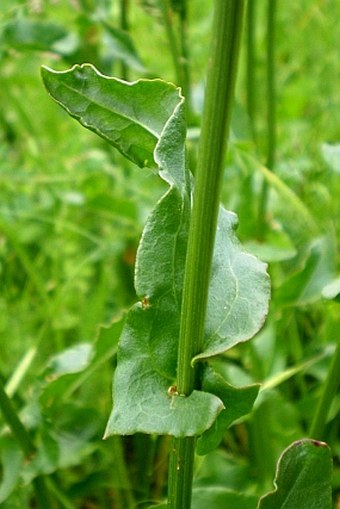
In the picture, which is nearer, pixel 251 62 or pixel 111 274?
pixel 251 62

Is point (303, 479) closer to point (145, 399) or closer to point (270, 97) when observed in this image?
point (145, 399)

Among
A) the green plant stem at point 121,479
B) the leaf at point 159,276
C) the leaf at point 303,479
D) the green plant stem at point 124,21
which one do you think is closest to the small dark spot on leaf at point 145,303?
the leaf at point 159,276

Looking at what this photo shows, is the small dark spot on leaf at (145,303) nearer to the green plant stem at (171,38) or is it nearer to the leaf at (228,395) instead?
the leaf at (228,395)

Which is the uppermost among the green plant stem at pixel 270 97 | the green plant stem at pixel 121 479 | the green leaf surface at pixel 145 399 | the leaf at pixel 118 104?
the green plant stem at pixel 270 97

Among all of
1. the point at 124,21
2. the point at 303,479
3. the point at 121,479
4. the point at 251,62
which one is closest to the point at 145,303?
the point at 303,479


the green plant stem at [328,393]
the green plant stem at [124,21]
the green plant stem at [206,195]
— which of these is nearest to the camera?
the green plant stem at [206,195]

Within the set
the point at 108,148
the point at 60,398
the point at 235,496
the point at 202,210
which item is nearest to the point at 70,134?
the point at 108,148
